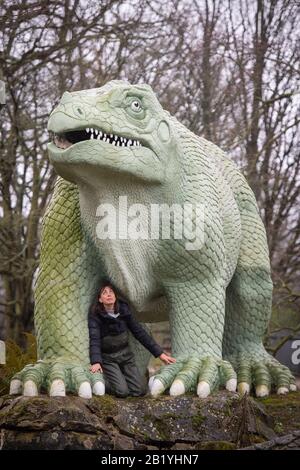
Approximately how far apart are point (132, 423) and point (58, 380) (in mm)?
482

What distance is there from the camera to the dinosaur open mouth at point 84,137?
377 cm

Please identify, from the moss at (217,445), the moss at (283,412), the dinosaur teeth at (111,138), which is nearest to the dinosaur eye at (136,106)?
the dinosaur teeth at (111,138)

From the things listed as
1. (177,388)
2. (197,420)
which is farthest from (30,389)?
(197,420)

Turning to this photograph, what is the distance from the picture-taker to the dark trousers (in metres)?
4.05

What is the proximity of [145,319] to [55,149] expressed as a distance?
1.67 m

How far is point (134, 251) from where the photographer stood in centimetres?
416

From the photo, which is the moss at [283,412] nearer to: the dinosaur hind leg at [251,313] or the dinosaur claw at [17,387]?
the dinosaur hind leg at [251,313]

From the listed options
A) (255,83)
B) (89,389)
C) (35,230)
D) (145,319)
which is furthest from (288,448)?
(255,83)

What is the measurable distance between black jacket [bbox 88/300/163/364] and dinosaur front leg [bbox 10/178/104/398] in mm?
73

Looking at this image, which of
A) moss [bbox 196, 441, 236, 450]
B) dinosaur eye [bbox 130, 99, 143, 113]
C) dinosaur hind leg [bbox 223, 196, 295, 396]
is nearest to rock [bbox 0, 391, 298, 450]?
moss [bbox 196, 441, 236, 450]

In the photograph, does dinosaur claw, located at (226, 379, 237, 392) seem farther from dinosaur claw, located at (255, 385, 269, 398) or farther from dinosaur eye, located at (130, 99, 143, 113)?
dinosaur eye, located at (130, 99, 143, 113)

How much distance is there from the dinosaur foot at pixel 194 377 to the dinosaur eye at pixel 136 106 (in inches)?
60.9

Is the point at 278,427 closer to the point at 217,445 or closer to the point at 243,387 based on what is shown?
the point at 243,387

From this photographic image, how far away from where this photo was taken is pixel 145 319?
4922 mm
